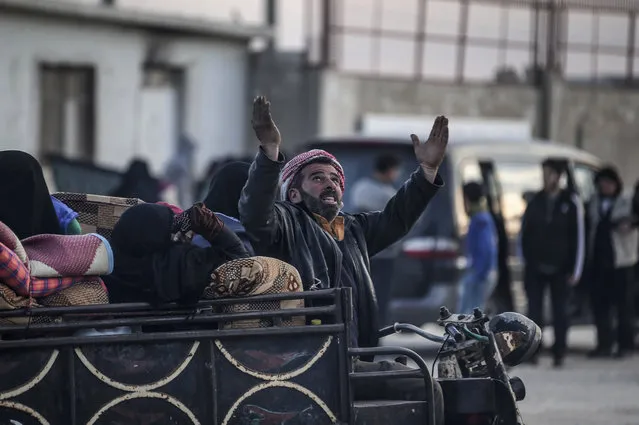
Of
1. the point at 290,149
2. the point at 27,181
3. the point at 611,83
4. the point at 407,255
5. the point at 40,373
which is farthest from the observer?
the point at 611,83

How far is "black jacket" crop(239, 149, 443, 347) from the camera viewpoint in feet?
22.0

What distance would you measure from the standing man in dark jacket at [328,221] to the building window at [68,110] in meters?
18.8

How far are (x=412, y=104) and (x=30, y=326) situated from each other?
77.2 feet

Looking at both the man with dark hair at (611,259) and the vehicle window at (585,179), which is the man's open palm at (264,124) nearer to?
the man with dark hair at (611,259)

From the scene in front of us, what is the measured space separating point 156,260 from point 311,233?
1.00 metres

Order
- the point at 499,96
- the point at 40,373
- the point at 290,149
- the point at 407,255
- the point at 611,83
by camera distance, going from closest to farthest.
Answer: the point at 40,373 → the point at 407,255 → the point at 290,149 → the point at 499,96 → the point at 611,83

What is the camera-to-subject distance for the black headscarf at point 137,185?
47.0ft

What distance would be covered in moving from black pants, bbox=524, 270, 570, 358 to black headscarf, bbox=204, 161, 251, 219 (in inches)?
285

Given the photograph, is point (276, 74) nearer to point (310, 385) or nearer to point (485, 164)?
point (485, 164)

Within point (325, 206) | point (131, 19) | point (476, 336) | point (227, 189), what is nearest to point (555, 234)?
point (227, 189)

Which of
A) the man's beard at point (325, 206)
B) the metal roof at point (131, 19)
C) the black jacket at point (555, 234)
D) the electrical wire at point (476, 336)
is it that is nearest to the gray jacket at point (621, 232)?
the black jacket at point (555, 234)

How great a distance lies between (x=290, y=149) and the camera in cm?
2780

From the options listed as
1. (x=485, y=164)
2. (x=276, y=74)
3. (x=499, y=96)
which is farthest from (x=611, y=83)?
(x=485, y=164)

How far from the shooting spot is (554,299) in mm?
15188
